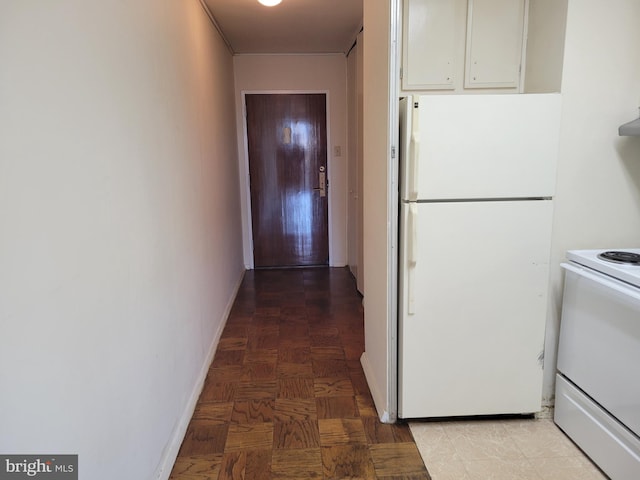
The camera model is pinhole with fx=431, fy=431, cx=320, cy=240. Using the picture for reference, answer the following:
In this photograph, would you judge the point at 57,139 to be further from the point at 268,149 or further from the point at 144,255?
the point at 268,149

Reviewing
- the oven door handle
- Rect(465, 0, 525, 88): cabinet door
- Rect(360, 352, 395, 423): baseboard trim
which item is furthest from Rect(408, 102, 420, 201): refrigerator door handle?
Rect(360, 352, 395, 423): baseboard trim

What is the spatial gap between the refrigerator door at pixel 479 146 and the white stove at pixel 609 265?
33 cm

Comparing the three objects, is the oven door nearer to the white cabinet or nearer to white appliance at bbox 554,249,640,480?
white appliance at bbox 554,249,640,480

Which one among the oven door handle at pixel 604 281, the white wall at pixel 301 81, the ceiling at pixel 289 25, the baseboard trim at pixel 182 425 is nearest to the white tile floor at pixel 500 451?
the oven door handle at pixel 604 281

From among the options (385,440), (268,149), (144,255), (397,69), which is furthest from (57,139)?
(268,149)

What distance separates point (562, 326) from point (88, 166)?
82.9 inches

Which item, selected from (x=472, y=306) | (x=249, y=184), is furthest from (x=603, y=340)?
(x=249, y=184)

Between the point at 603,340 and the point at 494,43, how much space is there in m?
1.45

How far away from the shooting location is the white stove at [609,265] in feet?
5.41

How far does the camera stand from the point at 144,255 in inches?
65.8

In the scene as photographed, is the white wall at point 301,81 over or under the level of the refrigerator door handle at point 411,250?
over

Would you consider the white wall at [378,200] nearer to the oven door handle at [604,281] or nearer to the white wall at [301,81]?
the oven door handle at [604,281]

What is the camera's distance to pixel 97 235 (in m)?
1.27

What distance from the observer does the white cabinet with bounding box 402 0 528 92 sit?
2.04 m
